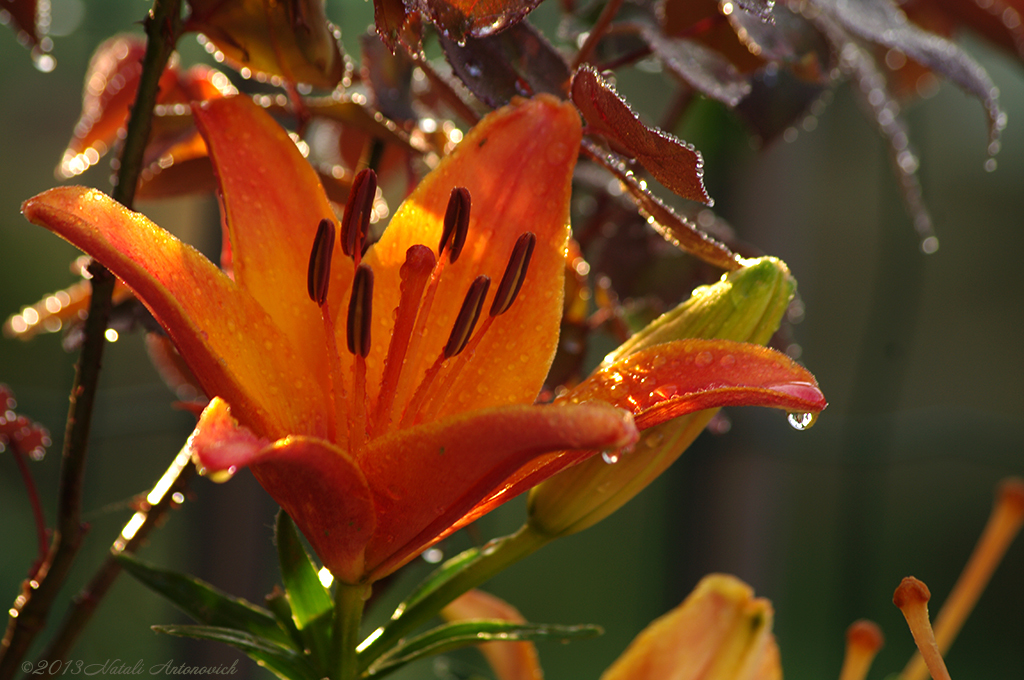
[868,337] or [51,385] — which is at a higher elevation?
[51,385]

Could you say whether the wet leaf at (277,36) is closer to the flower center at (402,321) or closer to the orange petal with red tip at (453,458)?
the flower center at (402,321)

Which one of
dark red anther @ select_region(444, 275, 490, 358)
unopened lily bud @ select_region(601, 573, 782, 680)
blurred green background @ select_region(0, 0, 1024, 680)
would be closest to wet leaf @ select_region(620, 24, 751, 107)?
dark red anther @ select_region(444, 275, 490, 358)

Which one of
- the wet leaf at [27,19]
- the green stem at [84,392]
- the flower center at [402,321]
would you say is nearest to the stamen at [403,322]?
the flower center at [402,321]

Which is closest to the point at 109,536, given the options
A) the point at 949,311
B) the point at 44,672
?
the point at 44,672

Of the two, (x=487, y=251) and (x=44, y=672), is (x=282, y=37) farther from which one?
(x=44, y=672)

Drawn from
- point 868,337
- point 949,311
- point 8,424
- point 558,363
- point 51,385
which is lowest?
point 949,311

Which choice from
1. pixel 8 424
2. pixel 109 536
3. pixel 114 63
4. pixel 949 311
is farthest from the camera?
pixel 949 311

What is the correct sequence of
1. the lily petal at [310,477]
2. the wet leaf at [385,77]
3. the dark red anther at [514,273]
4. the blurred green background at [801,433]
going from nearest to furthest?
the lily petal at [310,477]
the dark red anther at [514,273]
the wet leaf at [385,77]
the blurred green background at [801,433]

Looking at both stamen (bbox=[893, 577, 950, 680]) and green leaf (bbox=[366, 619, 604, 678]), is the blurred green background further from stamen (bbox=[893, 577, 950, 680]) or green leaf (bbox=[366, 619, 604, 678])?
stamen (bbox=[893, 577, 950, 680])

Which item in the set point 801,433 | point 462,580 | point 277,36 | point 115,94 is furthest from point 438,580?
point 801,433
